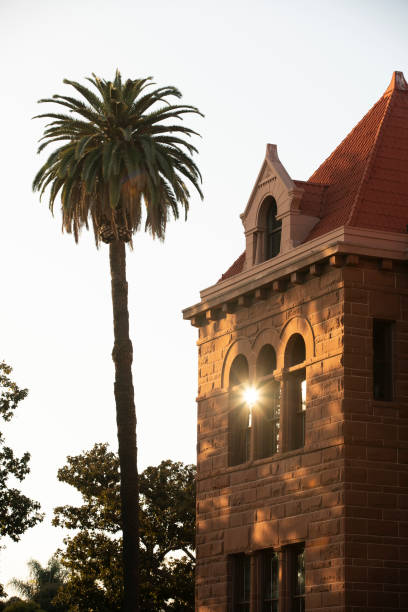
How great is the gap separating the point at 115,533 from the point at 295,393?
27.5m

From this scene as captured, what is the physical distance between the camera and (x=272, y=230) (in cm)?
3362

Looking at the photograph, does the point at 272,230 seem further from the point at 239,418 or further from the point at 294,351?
the point at 239,418

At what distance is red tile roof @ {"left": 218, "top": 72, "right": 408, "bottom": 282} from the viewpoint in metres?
30.3

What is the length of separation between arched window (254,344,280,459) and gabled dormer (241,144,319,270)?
2.77 meters

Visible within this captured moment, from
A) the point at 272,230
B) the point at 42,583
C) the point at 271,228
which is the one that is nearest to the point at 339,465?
the point at 272,230

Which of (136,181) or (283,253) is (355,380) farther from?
(136,181)

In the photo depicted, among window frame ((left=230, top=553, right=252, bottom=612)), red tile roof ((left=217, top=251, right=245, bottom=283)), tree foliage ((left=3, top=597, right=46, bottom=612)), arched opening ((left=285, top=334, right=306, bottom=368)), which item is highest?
red tile roof ((left=217, top=251, right=245, bottom=283))

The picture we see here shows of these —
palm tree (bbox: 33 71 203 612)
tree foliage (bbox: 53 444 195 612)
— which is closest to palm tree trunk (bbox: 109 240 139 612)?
palm tree (bbox: 33 71 203 612)

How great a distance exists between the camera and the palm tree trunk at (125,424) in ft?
111

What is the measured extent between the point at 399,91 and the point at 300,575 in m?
13.4

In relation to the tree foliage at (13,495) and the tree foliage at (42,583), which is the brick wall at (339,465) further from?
the tree foliage at (42,583)

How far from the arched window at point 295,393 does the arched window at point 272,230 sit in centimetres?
321

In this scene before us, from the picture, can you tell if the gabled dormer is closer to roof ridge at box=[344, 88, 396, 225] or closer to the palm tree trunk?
roof ridge at box=[344, 88, 396, 225]

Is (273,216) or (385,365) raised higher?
(273,216)
